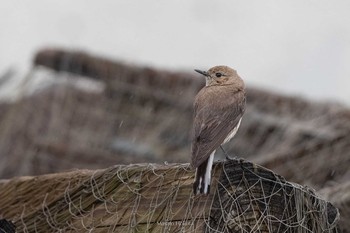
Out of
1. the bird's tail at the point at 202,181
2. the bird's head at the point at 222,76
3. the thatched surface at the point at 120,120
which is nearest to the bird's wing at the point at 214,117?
the bird's head at the point at 222,76

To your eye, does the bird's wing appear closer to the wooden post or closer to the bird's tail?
the wooden post

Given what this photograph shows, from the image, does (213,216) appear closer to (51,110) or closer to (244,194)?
(244,194)

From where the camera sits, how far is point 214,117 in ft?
27.1

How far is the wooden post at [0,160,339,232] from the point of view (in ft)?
22.3

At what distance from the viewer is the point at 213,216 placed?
22.0ft

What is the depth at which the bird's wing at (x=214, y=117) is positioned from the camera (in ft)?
25.5

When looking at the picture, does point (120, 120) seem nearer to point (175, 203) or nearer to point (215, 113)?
point (215, 113)

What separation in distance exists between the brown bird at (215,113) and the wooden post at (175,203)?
194 mm

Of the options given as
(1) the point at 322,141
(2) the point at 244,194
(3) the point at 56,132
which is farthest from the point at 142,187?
(3) the point at 56,132

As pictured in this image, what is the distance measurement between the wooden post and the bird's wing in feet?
1.29

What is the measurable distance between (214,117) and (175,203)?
1391 millimetres

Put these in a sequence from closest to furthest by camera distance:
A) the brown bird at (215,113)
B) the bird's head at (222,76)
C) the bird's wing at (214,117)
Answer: the brown bird at (215,113), the bird's wing at (214,117), the bird's head at (222,76)

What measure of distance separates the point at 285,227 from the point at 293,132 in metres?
9.11

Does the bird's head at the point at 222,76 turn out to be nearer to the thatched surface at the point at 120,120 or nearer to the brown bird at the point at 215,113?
the brown bird at the point at 215,113
